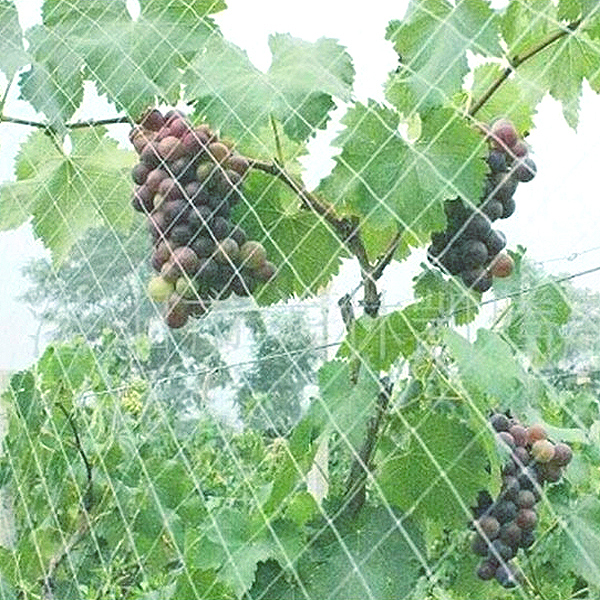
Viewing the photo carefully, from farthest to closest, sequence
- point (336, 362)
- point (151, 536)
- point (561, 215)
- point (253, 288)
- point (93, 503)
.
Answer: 1. point (93, 503)
2. point (151, 536)
3. point (253, 288)
4. point (336, 362)
5. point (561, 215)

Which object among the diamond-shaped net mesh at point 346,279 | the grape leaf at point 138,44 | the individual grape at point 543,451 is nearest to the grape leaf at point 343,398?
the diamond-shaped net mesh at point 346,279

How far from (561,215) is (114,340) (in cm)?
63

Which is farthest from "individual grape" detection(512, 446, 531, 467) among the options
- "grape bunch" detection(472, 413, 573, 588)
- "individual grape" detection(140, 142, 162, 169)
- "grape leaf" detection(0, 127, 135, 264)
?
"grape leaf" detection(0, 127, 135, 264)

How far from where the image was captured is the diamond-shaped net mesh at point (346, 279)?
0.87 m

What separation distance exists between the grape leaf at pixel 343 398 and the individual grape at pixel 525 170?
150mm

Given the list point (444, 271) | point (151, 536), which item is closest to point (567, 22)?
point (444, 271)

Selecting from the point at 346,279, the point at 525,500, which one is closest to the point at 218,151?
Answer: the point at 346,279

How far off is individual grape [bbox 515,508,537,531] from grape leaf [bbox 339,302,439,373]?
0.11 meters

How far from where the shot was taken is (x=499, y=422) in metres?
0.90

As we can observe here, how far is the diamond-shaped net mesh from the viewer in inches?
34.1

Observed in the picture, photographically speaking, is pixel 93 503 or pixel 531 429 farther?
pixel 93 503

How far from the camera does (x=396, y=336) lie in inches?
34.0

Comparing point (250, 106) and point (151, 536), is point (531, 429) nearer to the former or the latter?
point (250, 106)

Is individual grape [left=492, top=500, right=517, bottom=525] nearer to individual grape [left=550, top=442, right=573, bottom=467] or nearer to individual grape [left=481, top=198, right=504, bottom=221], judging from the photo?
individual grape [left=550, top=442, right=573, bottom=467]
